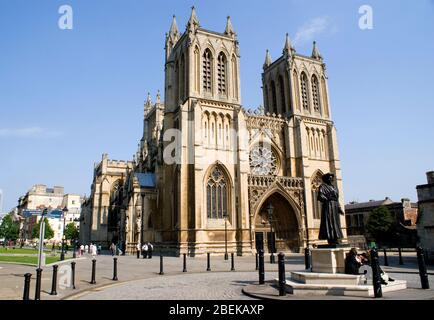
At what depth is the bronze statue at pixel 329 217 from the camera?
11602 millimetres

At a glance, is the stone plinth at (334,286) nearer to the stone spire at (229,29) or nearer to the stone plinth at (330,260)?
the stone plinth at (330,260)

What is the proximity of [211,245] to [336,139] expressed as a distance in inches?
883

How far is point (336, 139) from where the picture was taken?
44.3m

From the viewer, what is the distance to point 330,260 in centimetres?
1094

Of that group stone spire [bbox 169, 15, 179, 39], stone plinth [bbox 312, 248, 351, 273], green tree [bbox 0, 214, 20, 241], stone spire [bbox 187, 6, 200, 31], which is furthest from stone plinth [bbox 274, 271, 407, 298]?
green tree [bbox 0, 214, 20, 241]

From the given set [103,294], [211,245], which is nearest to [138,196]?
A: [211,245]

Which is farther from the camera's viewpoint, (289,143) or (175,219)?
(289,143)

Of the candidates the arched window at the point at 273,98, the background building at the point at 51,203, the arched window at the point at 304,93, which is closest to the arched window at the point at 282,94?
the arched window at the point at 273,98

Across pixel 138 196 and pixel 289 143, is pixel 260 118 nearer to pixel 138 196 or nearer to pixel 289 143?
pixel 289 143

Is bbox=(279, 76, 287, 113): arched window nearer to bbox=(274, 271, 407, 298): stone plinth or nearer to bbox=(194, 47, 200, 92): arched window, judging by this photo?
bbox=(194, 47, 200, 92): arched window

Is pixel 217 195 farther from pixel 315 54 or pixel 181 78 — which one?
pixel 315 54

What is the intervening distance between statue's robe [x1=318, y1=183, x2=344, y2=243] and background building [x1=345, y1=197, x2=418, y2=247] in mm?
35422

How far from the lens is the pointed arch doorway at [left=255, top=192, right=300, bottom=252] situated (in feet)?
123
